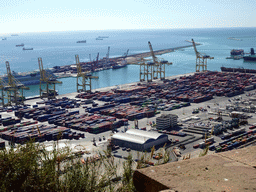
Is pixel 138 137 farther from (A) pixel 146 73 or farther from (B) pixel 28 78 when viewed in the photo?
(B) pixel 28 78

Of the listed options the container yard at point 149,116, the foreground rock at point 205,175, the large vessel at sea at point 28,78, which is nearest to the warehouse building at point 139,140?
the container yard at point 149,116

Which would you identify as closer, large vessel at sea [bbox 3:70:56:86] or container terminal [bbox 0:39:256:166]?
container terminal [bbox 0:39:256:166]

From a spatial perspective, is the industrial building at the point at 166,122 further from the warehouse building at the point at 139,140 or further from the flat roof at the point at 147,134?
the warehouse building at the point at 139,140

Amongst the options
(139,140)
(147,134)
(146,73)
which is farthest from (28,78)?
(139,140)

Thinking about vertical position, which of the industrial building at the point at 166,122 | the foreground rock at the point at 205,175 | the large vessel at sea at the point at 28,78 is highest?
the foreground rock at the point at 205,175

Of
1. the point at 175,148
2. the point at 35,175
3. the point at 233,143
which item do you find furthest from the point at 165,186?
the point at 233,143

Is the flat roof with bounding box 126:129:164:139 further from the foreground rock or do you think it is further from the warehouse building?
the foreground rock

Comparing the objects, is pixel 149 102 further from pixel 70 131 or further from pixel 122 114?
pixel 70 131

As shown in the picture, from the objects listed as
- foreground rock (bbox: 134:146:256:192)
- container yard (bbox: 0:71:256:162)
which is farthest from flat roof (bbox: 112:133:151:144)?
foreground rock (bbox: 134:146:256:192)
